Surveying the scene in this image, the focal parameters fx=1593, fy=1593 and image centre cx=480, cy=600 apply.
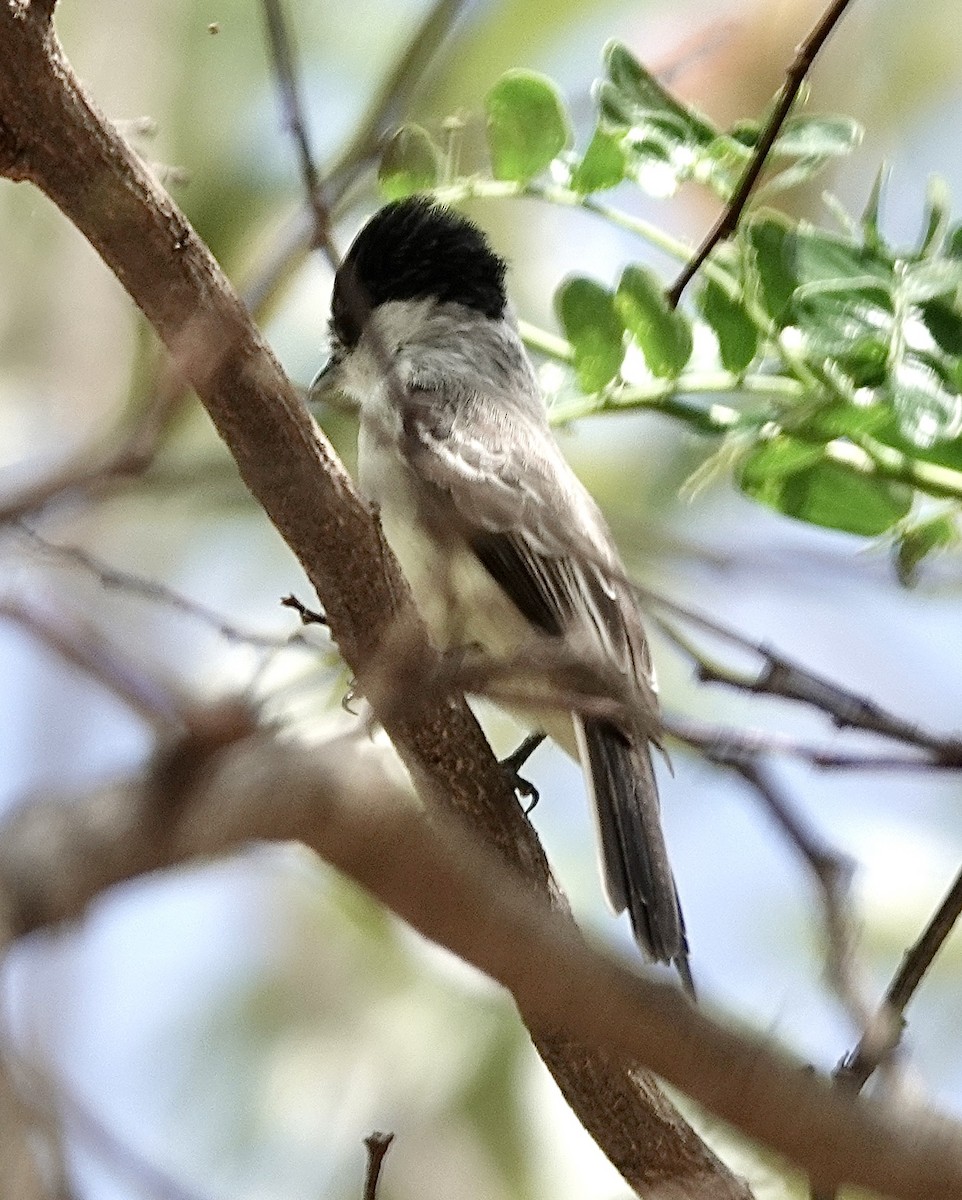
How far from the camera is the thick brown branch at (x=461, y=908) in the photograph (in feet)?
1.66

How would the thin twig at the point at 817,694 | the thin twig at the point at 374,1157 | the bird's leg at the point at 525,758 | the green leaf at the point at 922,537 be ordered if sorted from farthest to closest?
the bird's leg at the point at 525,758, the green leaf at the point at 922,537, the thin twig at the point at 374,1157, the thin twig at the point at 817,694

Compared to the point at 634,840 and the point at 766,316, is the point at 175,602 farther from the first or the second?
the point at 634,840

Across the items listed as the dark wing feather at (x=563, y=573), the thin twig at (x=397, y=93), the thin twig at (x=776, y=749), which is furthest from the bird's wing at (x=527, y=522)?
the thin twig at (x=776, y=749)

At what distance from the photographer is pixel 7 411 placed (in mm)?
2828

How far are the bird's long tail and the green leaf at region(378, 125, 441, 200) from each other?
62 centimetres

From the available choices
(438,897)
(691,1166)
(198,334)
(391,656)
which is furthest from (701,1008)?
(691,1166)

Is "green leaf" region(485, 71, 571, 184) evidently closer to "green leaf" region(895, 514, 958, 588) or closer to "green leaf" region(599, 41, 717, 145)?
"green leaf" region(599, 41, 717, 145)

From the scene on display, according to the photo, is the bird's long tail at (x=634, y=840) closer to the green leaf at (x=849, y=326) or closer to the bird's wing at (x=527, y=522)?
the bird's wing at (x=527, y=522)

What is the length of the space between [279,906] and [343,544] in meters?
2.08

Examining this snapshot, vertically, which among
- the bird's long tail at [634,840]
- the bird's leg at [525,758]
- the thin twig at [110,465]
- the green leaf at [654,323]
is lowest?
the thin twig at [110,465]

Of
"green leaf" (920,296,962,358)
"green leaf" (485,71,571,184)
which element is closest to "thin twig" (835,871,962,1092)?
"green leaf" (920,296,962,358)

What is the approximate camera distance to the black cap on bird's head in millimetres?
2326

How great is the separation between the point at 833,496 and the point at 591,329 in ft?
1.00

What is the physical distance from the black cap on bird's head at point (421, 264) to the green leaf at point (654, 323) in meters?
0.73
